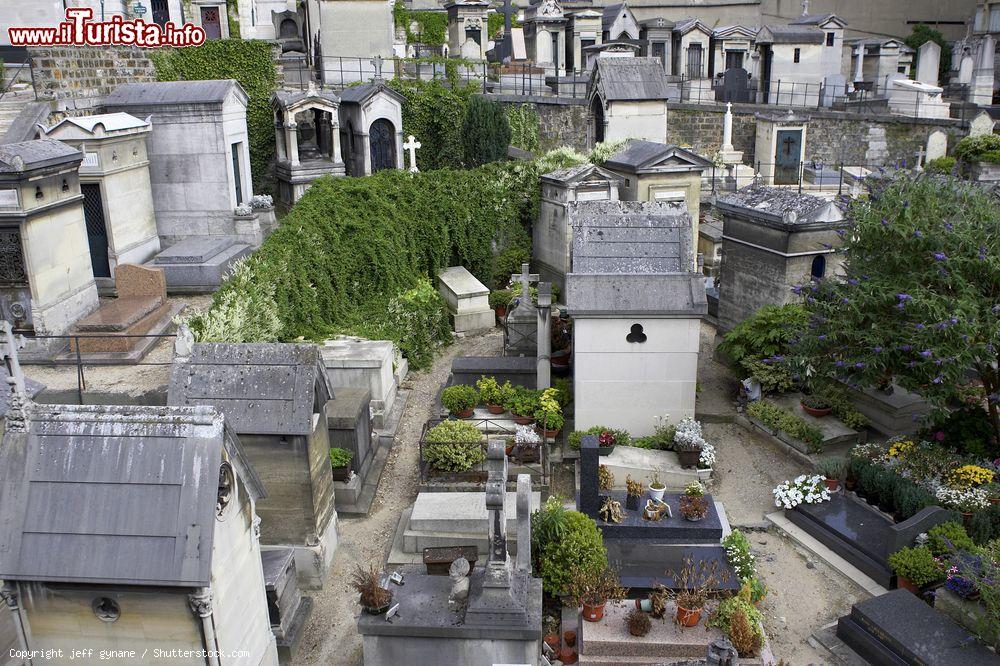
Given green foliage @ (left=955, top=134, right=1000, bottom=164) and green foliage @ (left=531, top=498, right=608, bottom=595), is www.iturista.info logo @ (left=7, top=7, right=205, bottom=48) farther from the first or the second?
green foliage @ (left=955, top=134, right=1000, bottom=164)

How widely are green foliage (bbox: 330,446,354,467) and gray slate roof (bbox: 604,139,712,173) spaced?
1149 centimetres

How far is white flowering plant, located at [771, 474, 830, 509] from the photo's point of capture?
12602 millimetres

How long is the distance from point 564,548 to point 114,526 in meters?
5.55

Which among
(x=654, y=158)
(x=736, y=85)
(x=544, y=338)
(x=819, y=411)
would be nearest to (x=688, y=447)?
(x=819, y=411)

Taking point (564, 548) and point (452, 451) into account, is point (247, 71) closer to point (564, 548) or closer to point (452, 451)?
point (452, 451)

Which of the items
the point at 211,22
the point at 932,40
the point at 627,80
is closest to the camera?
the point at 627,80

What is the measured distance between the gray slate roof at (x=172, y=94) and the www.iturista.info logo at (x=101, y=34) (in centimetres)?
262

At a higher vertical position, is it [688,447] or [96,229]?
[96,229]

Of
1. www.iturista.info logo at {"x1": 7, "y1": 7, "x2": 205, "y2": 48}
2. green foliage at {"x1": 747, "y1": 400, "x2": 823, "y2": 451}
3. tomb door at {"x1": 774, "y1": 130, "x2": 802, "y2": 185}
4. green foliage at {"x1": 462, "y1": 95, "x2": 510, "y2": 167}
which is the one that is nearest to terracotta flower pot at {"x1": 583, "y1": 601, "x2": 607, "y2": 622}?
green foliage at {"x1": 747, "y1": 400, "x2": 823, "y2": 451}

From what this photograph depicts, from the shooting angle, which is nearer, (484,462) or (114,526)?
(114,526)

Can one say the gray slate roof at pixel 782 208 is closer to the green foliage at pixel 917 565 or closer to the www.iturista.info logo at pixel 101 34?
the green foliage at pixel 917 565

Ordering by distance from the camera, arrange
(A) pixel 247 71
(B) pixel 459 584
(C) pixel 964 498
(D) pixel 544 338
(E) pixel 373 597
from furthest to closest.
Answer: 1. (A) pixel 247 71
2. (D) pixel 544 338
3. (C) pixel 964 498
4. (B) pixel 459 584
5. (E) pixel 373 597

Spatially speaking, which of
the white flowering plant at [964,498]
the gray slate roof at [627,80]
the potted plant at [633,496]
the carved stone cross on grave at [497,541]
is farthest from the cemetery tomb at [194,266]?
the gray slate roof at [627,80]

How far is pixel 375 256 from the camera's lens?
750 inches
